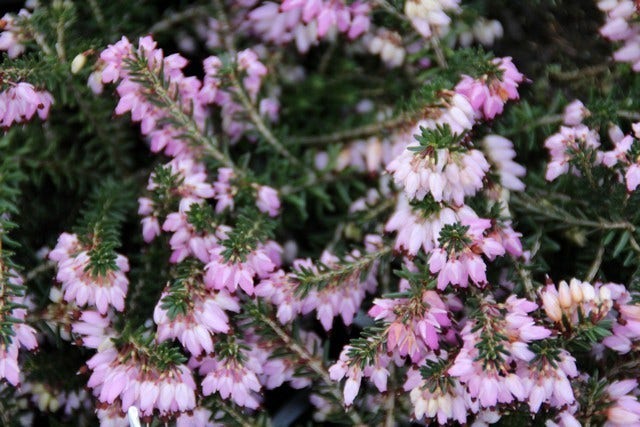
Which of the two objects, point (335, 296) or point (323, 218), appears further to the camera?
point (323, 218)

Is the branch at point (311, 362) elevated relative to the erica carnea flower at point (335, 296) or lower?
lower

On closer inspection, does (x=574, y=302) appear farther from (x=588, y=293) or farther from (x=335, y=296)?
(x=335, y=296)

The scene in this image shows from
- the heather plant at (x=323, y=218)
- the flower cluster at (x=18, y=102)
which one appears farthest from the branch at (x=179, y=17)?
the flower cluster at (x=18, y=102)

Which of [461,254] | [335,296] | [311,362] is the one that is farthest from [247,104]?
[461,254]

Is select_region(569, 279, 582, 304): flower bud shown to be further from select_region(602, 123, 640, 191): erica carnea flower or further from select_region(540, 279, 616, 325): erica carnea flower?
select_region(602, 123, 640, 191): erica carnea flower

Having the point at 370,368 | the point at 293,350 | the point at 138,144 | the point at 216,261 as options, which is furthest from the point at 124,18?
the point at 370,368

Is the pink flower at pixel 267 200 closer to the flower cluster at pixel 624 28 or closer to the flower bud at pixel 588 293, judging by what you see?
the flower bud at pixel 588 293

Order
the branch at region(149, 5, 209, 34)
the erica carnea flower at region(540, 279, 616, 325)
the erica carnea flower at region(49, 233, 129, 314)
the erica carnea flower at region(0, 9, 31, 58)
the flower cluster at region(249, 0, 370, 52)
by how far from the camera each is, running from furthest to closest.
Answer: the branch at region(149, 5, 209, 34) < the flower cluster at region(249, 0, 370, 52) < the erica carnea flower at region(0, 9, 31, 58) < the erica carnea flower at region(49, 233, 129, 314) < the erica carnea flower at region(540, 279, 616, 325)

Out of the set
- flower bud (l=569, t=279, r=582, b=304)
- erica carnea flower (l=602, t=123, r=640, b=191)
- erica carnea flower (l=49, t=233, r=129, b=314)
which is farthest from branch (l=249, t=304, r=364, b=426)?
erica carnea flower (l=602, t=123, r=640, b=191)

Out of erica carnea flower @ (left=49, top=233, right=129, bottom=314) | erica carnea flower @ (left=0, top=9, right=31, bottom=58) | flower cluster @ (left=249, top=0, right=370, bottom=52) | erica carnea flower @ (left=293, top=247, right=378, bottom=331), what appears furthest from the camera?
flower cluster @ (left=249, top=0, right=370, bottom=52)
